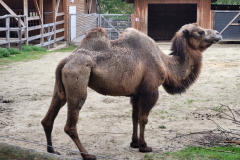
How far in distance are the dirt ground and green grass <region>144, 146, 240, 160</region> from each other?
0.22 metres

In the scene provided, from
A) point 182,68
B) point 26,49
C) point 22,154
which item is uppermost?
point 182,68

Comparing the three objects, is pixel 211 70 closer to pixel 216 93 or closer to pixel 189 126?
pixel 216 93

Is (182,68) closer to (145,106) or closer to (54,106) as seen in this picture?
(145,106)

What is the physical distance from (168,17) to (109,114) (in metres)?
21.3

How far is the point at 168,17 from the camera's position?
27594 millimetres

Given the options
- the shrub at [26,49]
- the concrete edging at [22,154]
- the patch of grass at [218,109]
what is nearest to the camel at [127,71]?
the concrete edging at [22,154]

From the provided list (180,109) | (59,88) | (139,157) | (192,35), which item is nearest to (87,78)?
(59,88)

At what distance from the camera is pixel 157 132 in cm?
625

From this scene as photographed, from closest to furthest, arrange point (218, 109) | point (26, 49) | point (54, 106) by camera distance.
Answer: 1. point (54, 106)
2. point (218, 109)
3. point (26, 49)

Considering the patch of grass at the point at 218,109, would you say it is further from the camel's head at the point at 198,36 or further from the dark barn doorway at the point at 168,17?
the dark barn doorway at the point at 168,17

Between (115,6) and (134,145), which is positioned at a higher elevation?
(115,6)

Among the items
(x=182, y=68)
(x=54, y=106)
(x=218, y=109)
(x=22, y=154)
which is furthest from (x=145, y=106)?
(x=218, y=109)

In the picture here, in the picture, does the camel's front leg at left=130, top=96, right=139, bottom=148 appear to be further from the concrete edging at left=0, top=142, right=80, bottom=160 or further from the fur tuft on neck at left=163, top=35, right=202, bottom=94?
the concrete edging at left=0, top=142, right=80, bottom=160

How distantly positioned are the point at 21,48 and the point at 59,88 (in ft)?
42.7
